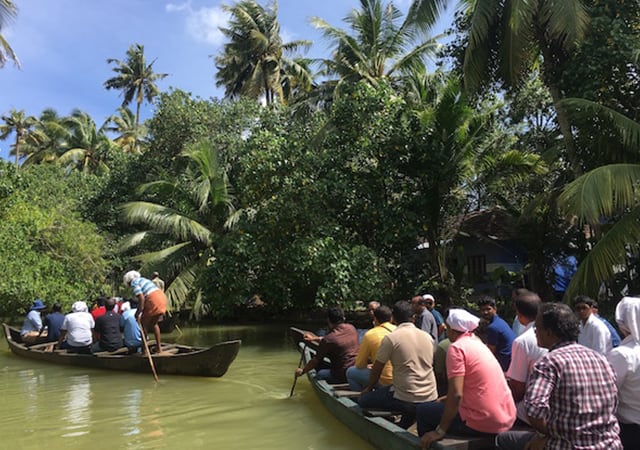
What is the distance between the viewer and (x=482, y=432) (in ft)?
13.9

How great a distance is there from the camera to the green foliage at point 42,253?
17.0 meters

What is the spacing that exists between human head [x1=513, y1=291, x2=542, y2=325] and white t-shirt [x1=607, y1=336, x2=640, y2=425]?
109 centimetres

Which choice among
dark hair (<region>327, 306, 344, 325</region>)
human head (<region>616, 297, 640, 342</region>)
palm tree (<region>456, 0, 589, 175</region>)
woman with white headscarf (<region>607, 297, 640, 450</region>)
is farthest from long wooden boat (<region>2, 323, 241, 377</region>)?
palm tree (<region>456, 0, 589, 175</region>)

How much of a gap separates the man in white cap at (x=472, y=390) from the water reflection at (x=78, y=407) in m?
5.24

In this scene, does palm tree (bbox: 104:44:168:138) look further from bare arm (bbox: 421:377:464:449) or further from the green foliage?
bare arm (bbox: 421:377:464:449)

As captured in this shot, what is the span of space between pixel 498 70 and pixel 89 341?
39.7 feet

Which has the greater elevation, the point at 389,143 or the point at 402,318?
the point at 389,143

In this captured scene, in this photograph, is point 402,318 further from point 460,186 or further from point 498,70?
point 460,186

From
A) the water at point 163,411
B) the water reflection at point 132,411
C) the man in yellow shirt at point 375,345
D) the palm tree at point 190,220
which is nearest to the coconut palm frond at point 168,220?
the palm tree at point 190,220

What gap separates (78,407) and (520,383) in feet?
23.9

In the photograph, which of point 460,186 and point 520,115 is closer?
point 460,186

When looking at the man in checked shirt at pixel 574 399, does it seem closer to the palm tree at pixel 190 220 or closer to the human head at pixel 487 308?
the human head at pixel 487 308

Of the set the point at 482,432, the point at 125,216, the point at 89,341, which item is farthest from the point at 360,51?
the point at 482,432

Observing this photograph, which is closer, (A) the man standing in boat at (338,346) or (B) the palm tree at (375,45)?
(A) the man standing in boat at (338,346)
